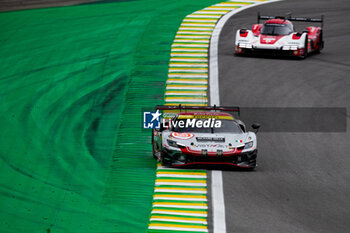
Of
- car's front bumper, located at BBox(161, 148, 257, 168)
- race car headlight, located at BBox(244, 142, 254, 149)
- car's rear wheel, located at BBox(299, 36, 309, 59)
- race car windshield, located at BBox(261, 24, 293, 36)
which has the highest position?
race car headlight, located at BBox(244, 142, 254, 149)

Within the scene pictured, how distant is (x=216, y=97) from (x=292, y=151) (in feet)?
16.9

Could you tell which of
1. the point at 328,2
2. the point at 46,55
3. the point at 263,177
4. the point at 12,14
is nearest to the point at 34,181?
the point at 263,177

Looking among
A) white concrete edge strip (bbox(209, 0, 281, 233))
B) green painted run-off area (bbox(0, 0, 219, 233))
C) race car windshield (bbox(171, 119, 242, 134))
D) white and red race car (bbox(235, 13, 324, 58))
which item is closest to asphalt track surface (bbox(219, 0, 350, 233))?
white concrete edge strip (bbox(209, 0, 281, 233))

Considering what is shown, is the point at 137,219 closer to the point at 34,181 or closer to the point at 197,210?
the point at 197,210

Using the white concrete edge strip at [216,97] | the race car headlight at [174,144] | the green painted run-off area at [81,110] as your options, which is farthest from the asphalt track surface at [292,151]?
the green painted run-off area at [81,110]

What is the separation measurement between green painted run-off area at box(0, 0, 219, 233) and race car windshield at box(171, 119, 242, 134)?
41.0 inches

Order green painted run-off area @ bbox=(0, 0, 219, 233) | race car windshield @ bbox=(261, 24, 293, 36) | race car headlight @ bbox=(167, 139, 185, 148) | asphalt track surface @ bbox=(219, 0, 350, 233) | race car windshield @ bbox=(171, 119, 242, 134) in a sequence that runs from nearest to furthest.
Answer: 1. asphalt track surface @ bbox=(219, 0, 350, 233)
2. green painted run-off area @ bbox=(0, 0, 219, 233)
3. race car headlight @ bbox=(167, 139, 185, 148)
4. race car windshield @ bbox=(171, 119, 242, 134)
5. race car windshield @ bbox=(261, 24, 293, 36)

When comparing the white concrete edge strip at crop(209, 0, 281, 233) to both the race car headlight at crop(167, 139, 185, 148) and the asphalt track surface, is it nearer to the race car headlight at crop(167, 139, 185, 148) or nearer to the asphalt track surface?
the asphalt track surface

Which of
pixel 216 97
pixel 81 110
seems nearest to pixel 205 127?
pixel 81 110

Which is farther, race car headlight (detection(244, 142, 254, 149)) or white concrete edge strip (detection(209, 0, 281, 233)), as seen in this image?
race car headlight (detection(244, 142, 254, 149))

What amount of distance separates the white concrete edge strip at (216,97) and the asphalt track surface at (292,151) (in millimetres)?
134

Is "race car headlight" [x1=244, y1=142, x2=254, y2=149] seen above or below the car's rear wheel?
above

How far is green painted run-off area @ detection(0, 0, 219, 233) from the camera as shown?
12812 mm

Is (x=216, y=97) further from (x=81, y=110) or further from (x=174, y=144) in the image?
(x=174, y=144)
